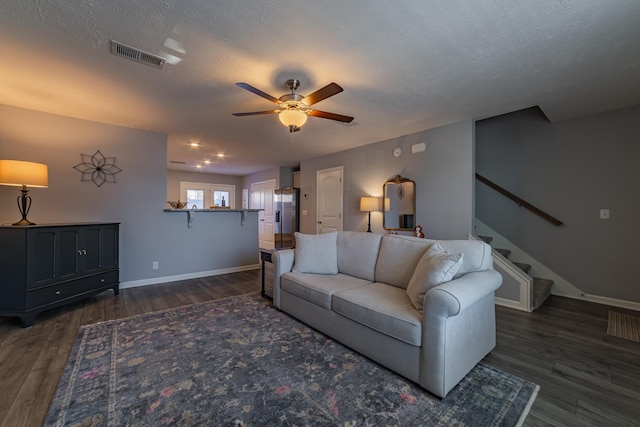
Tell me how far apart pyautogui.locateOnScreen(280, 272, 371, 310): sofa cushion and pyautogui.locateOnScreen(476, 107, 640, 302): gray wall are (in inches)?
120

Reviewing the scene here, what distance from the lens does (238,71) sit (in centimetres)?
240

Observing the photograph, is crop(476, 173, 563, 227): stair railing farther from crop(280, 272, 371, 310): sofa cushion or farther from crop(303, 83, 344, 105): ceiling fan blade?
crop(303, 83, 344, 105): ceiling fan blade

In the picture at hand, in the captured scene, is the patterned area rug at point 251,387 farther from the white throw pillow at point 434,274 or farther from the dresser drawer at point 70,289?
the dresser drawer at point 70,289

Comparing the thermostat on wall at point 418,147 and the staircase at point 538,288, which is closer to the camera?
the staircase at point 538,288

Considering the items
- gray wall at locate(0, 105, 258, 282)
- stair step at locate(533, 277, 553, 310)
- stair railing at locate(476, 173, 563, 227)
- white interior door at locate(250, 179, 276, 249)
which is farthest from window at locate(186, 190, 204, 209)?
stair step at locate(533, 277, 553, 310)

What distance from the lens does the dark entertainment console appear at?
2.59m

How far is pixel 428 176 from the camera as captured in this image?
4.08 m

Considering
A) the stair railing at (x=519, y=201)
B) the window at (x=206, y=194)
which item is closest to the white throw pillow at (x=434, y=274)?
the stair railing at (x=519, y=201)

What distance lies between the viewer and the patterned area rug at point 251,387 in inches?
57.5

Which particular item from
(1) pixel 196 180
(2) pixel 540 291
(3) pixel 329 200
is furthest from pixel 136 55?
(1) pixel 196 180

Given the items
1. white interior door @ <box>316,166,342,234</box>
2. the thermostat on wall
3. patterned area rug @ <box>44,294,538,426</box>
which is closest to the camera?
patterned area rug @ <box>44,294,538,426</box>

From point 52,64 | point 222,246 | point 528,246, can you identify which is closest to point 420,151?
point 528,246

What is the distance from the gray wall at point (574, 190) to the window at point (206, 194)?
25.5 ft

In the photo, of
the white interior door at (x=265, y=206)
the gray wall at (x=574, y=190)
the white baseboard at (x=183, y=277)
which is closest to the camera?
the gray wall at (x=574, y=190)
